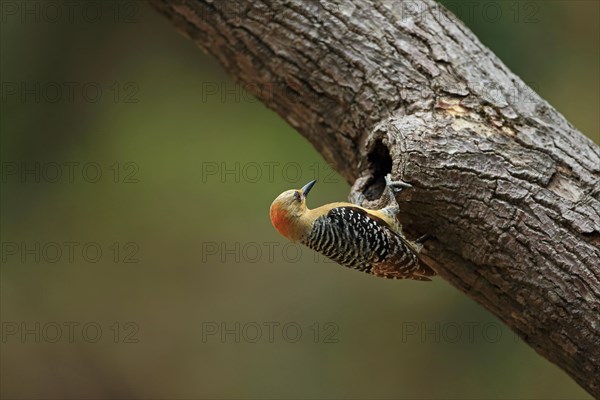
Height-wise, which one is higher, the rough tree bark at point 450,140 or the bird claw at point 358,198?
the rough tree bark at point 450,140

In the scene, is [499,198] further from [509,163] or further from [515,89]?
[515,89]

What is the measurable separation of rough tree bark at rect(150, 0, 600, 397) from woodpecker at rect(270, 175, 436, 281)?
100 millimetres

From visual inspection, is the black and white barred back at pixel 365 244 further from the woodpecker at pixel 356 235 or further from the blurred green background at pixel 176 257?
the blurred green background at pixel 176 257

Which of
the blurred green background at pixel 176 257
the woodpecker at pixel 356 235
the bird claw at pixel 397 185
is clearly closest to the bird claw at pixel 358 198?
the woodpecker at pixel 356 235

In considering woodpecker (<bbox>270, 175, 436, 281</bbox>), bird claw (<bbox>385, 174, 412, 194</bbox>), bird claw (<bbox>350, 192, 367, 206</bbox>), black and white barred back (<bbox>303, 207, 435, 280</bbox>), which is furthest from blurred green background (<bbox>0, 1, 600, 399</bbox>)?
bird claw (<bbox>385, 174, 412, 194</bbox>)

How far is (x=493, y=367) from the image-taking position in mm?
6797

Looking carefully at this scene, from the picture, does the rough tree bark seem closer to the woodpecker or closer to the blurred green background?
the woodpecker

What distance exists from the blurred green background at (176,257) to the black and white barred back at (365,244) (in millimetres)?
3236

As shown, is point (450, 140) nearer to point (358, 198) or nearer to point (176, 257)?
point (358, 198)

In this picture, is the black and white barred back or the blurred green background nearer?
the black and white barred back

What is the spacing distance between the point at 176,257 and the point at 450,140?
15.3 feet

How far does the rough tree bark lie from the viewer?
3.04m

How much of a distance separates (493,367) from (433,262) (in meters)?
3.89

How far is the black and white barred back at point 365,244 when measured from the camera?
340 cm
